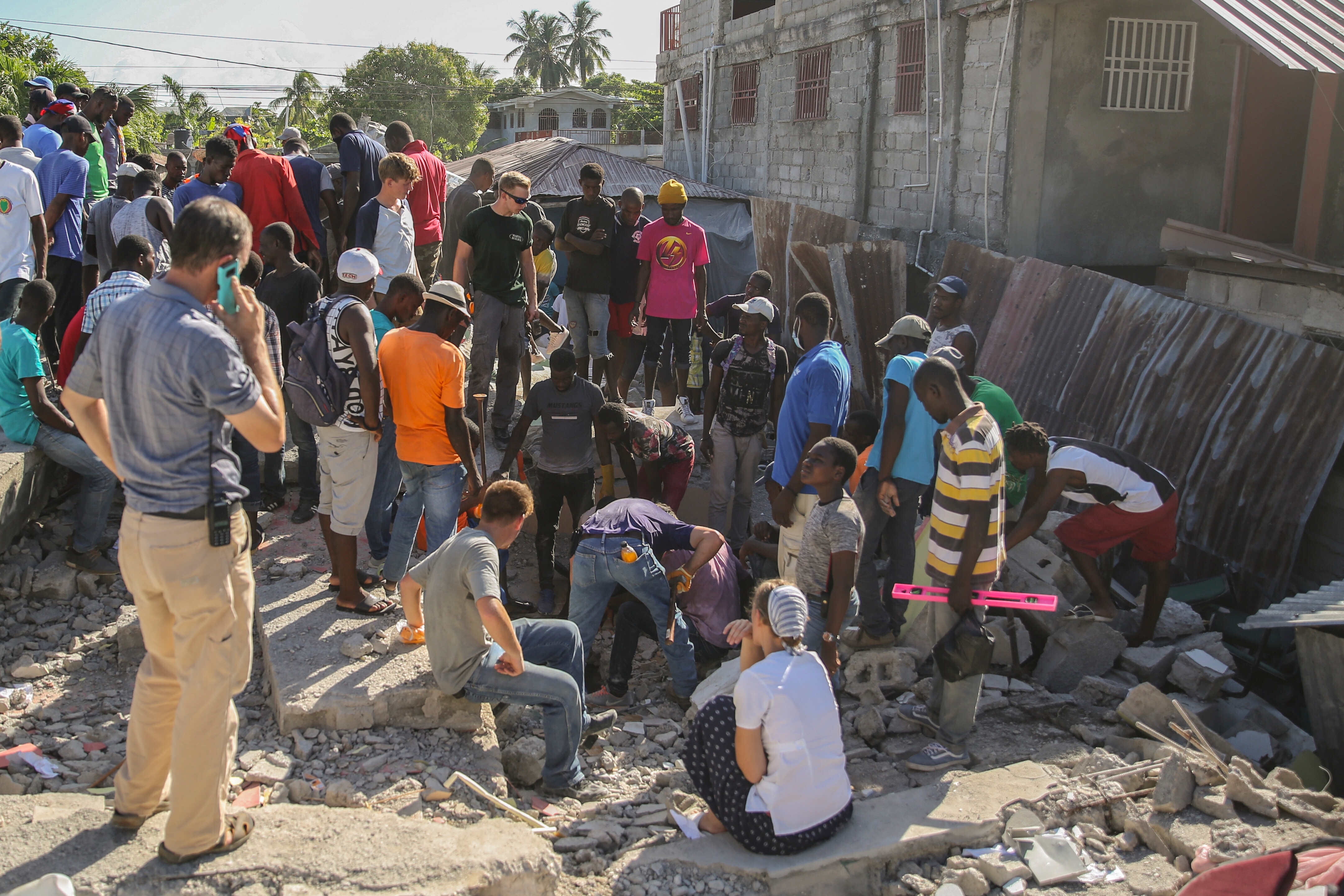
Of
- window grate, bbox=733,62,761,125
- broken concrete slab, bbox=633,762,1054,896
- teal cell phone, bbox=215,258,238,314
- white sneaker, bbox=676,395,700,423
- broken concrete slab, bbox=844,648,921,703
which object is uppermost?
window grate, bbox=733,62,761,125

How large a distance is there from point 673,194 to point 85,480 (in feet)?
15.2

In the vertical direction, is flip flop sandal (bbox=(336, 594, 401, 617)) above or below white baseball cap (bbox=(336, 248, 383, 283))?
below

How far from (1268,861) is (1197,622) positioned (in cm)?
319

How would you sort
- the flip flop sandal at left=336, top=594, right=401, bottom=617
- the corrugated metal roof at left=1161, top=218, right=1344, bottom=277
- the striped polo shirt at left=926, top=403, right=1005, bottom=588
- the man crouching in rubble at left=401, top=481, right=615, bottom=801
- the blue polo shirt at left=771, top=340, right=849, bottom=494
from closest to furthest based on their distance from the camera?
the man crouching in rubble at left=401, top=481, right=615, bottom=801 → the striped polo shirt at left=926, top=403, right=1005, bottom=588 → the flip flop sandal at left=336, top=594, right=401, bottom=617 → the blue polo shirt at left=771, top=340, right=849, bottom=494 → the corrugated metal roof at left=1161, top=218, right=1344, bottom=277

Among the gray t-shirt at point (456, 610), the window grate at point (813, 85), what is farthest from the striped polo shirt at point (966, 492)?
the window grate at point (813, 85)

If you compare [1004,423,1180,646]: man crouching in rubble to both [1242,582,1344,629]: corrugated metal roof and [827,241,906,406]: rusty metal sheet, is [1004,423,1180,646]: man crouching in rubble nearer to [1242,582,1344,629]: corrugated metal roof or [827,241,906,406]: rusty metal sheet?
[1242,582,1344,629]: corrugated metal roof

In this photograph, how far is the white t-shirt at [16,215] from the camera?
653 centimetres

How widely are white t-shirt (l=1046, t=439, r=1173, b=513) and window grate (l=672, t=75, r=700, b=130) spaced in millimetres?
14257

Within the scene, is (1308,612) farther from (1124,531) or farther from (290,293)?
(290,293)

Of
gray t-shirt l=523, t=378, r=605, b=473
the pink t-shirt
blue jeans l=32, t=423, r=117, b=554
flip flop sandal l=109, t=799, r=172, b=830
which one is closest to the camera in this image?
flip flop sandal l=109, t=799, r=172, b=830

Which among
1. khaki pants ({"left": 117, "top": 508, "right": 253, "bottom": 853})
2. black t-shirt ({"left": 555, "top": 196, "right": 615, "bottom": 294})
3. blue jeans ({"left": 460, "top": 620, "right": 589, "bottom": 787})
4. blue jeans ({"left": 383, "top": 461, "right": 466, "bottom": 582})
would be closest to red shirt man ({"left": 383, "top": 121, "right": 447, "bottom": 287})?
black t-shirt ({"left": 555, "top": 196, "right": 615, "bottom": 294})

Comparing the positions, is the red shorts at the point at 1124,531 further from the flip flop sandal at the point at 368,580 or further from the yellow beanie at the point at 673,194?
the flip flop sandal at the point at 368,580

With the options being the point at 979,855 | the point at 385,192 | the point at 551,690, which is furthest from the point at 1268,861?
the point at 385,192

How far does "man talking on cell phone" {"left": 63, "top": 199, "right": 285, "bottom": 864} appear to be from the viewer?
9.44 ft
